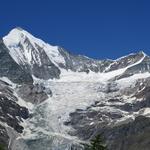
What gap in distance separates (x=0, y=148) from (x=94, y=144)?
8391 mm

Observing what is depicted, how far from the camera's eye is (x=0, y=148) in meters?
55.3

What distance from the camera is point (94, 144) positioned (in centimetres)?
5253
